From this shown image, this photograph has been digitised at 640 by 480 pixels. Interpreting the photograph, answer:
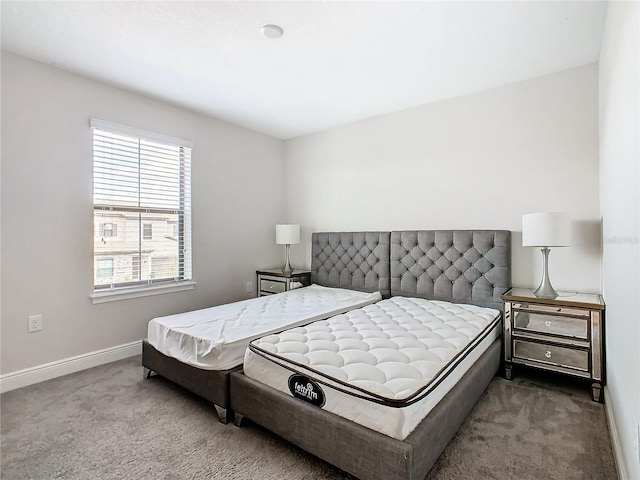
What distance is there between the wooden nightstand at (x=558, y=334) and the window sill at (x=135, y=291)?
119 inches

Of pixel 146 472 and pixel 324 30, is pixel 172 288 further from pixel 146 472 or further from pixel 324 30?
pixel 324 30

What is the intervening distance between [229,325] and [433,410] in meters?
1.42

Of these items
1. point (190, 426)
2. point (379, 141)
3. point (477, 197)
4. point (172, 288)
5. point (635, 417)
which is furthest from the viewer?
point (379, 141)

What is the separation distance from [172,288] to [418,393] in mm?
2791

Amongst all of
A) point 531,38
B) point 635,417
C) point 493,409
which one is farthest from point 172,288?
point 531,38

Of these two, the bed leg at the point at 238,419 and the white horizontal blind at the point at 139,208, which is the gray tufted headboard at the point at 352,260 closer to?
the white horizontal blind at the point at 139,208

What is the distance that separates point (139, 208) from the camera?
317 centimetres

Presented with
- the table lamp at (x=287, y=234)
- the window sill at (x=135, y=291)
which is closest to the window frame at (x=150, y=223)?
the window sill at (x=135, y=291)

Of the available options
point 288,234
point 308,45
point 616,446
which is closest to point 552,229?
point 616,446

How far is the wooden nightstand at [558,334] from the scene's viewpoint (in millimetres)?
2195

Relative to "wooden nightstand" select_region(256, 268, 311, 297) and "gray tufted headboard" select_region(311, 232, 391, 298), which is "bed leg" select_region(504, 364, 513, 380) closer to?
"gray tufted headboard" select_region(311, 232, 391, 298)

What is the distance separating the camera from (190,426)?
195 cm

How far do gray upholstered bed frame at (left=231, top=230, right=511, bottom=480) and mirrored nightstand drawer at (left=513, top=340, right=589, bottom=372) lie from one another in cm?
16

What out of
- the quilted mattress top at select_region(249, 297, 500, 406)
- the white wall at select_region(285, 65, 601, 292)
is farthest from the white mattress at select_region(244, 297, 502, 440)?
the white wall at select_region(285, 65, 601, 292)
